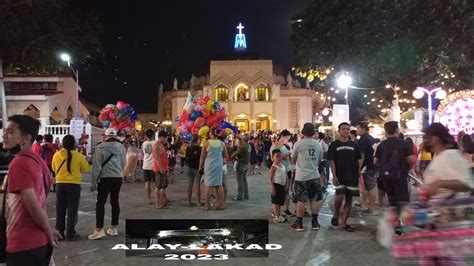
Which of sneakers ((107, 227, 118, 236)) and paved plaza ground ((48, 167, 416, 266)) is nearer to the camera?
paved plaza ground ((48, 167, 416, 266))

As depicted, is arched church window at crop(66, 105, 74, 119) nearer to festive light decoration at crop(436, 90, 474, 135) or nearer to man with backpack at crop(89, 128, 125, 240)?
festive light decoration at crop(436, 90, 474, 135)

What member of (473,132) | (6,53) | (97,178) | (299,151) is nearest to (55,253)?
(97,178)

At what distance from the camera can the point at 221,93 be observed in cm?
5753

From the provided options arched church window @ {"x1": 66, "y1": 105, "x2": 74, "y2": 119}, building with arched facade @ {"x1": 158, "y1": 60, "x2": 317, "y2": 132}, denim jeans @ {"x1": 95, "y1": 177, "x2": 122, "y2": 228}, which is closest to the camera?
denim jeans @ {"x1": 95, "y1": 177, "x2": 122, "y2": 228}

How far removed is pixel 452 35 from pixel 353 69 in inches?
104

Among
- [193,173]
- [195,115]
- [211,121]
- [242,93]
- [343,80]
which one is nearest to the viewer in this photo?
[193,173]

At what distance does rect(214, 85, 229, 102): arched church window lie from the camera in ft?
188

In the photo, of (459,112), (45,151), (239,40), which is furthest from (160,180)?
(239,40)

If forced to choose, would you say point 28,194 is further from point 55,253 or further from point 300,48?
point 300,48

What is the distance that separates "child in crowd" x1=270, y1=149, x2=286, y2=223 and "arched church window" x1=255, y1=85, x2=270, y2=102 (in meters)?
48.6

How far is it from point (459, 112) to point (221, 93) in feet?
148

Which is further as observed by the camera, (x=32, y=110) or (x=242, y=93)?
(x=242, y=93)

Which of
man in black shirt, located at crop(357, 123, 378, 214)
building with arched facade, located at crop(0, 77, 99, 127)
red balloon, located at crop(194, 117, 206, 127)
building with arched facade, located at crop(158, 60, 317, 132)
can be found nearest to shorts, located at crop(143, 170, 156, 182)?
red balloon, located at crop(194, 117, 206, 127)

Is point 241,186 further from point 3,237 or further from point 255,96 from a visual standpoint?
point 255,96
